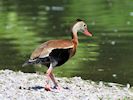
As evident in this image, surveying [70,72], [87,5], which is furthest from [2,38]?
[87,5]

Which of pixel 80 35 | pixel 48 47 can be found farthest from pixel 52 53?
pixel 80 35

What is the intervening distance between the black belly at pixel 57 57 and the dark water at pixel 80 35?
328 cm

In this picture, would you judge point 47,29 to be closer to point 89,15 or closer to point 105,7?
point 89,15

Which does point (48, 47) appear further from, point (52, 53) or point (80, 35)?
point (80, 35)

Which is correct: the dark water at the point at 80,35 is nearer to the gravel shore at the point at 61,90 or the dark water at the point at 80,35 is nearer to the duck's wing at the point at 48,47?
the gravel shore at the point at 61,90

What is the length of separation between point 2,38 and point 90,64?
8128mm

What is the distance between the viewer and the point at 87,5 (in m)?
Result: 40.6

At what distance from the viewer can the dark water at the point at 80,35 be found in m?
18.3

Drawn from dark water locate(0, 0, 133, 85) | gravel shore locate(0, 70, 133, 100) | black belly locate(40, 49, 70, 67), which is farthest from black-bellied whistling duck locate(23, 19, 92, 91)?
dark water locate(0, 0, 133, 85)

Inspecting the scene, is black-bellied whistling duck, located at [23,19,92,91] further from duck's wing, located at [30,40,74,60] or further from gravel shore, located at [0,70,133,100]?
gravel shore, located at [0,70,133,100]

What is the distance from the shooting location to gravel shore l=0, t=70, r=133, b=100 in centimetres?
1288

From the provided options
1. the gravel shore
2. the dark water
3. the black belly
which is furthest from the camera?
the dark water

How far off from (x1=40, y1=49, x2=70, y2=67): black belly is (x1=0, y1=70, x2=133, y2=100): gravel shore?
62 cm

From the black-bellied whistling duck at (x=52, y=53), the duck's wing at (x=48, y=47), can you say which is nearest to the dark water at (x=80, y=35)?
the black-bellied whistling duck at (x=52, y=53)
